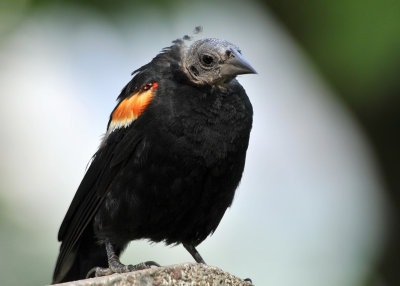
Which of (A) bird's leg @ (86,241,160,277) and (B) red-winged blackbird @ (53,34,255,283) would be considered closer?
(A) bird's leg @ (86,241,160,277)

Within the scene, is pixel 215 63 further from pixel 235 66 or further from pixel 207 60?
pixel 235 66

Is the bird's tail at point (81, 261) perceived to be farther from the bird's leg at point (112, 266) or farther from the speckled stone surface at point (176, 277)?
the speckled stone surface at point (176, 277)

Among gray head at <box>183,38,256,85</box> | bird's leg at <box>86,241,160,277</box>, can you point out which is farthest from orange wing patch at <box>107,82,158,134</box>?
bird's leg at <box>86,241,160,277</box>

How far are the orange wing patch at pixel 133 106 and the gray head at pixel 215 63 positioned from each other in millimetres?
314

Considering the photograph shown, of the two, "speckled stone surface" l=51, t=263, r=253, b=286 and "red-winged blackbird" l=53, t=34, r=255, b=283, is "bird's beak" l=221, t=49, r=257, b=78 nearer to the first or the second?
"red-winged blackbird" l=53, t=34, r=255, b=283

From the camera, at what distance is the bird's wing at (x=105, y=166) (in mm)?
5266

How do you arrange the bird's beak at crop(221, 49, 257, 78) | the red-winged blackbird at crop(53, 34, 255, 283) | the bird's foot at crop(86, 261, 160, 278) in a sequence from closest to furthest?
the bird's foot at crop(86, 261, 160, 278) < the red-winged blackbird at crop(53, 34, 255, 283) < the bird's beak at crop(221, 49, 257, 78)

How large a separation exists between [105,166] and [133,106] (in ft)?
1.64

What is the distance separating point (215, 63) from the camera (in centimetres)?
543

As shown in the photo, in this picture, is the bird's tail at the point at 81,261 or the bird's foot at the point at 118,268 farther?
the bird's tail at the point at 81,261

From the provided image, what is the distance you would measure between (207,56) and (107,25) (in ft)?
10.5

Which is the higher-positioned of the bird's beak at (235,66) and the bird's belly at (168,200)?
the bird's beak at (235,66)

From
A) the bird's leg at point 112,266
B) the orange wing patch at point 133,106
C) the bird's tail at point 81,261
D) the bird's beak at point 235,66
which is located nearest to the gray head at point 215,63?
the bird's beak at point 235,66

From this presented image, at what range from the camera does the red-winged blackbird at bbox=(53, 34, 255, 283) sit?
5.04 metres
